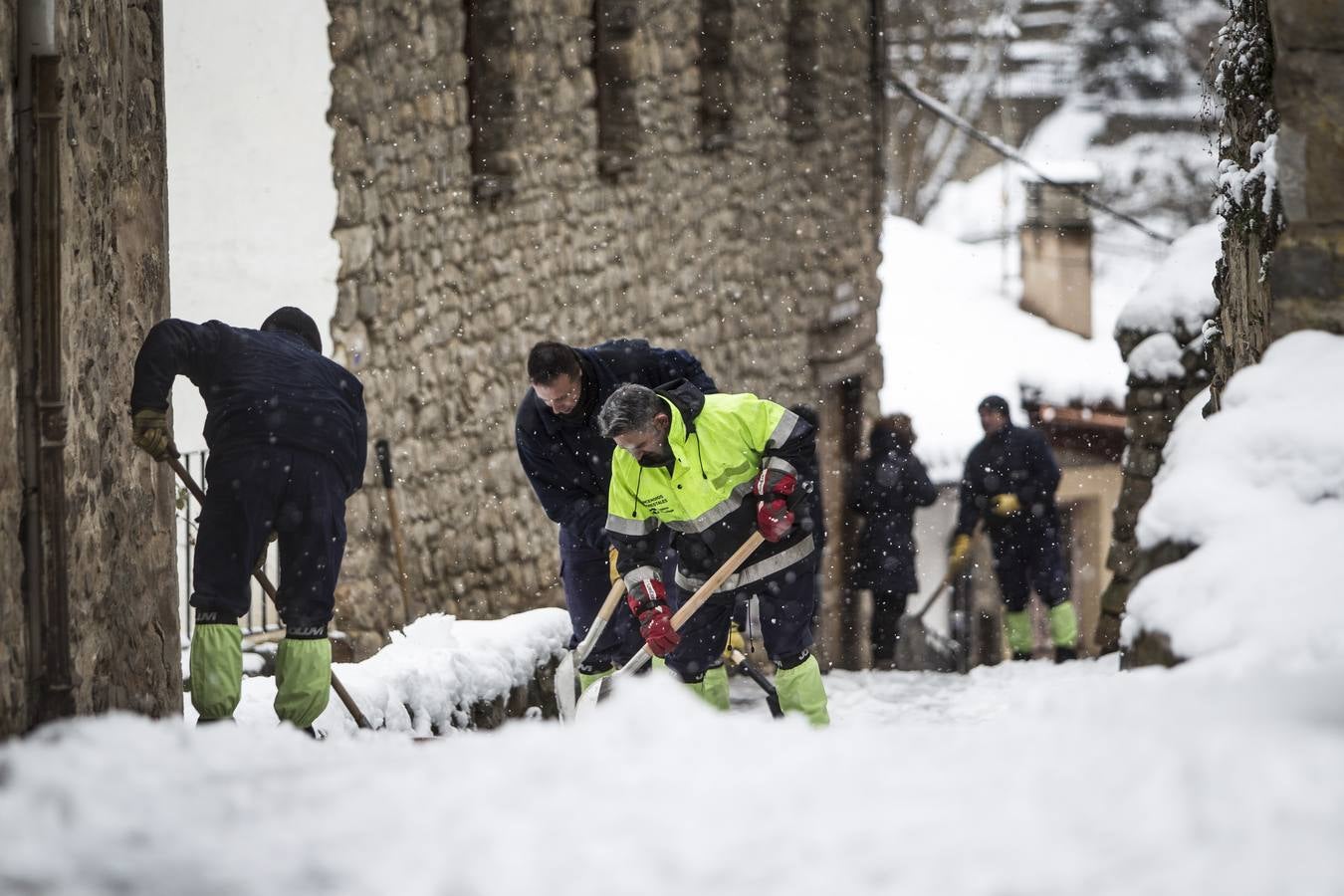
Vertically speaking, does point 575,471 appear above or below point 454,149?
below

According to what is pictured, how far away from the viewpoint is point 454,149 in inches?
338

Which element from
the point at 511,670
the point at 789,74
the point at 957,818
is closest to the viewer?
the point at 957,818

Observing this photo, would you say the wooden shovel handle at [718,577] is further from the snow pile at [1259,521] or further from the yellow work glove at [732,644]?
the yellow work glove at [732,644]

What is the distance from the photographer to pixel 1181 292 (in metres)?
8.66

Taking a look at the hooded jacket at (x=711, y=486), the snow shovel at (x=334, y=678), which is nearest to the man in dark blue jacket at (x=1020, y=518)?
the hooded jacket at (x=711, y=486)

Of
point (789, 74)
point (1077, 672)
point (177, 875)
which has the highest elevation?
point (789, 74)

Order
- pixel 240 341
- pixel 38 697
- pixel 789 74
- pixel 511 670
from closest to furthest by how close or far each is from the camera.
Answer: pixel 38 697 < pixel 240 341 < pixel 511 670 < pixel 789 74

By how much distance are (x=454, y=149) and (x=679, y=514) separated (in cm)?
358

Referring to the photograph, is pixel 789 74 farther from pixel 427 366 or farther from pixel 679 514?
pixel 679 514

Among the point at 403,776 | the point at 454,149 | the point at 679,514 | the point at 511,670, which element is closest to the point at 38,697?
the point at 403,776

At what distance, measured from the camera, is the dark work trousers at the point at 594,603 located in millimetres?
6457

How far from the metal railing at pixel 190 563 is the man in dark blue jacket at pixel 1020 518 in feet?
12.4

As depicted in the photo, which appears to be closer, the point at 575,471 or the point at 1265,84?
the point at 1265,84

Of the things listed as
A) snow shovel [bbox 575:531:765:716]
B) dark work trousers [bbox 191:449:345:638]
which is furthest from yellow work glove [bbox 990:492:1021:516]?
dark work trousers [bbox 191:449:345:638]
